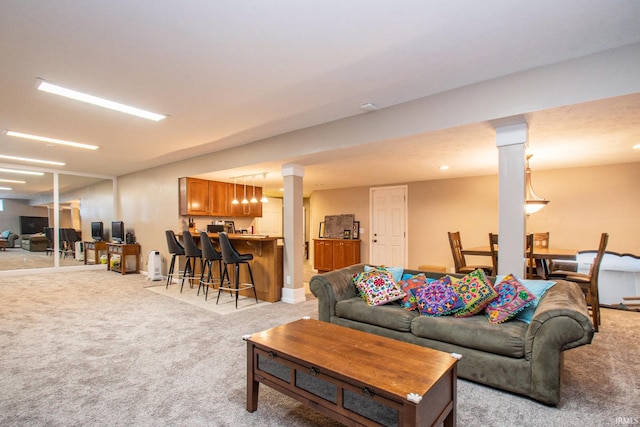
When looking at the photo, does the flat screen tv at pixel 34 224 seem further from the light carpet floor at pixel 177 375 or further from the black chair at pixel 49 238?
the light carpet floor at pixel 177 375

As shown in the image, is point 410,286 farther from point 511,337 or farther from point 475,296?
point 511,337

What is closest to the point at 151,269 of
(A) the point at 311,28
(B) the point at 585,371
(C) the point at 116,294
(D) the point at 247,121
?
(C) the point at 116,294

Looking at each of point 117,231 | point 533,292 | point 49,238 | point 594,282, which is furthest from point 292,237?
point 49,238

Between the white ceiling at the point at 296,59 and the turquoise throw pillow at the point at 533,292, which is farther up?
the white ceiling at the point at 296,59

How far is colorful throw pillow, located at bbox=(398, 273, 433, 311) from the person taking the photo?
295 centimetres

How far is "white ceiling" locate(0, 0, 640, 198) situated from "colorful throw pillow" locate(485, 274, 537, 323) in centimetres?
149

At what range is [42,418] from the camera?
1.95 meters

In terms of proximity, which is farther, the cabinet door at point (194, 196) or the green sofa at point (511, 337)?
the cabinet door at point (194, 196)

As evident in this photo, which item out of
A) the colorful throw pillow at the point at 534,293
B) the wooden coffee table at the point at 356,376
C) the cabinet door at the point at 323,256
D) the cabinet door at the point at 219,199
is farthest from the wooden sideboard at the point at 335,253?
the wooden coffee table at the point at 356,376

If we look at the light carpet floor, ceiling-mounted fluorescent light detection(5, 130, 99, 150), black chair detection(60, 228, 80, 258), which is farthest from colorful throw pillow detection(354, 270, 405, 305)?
black chair detection(60, 228, 80, 258)

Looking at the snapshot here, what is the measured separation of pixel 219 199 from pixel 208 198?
11.1 inches

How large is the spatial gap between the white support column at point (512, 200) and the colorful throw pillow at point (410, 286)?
28.9 inches

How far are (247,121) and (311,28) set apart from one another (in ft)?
6.69

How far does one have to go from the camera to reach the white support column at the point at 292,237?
4.87m
